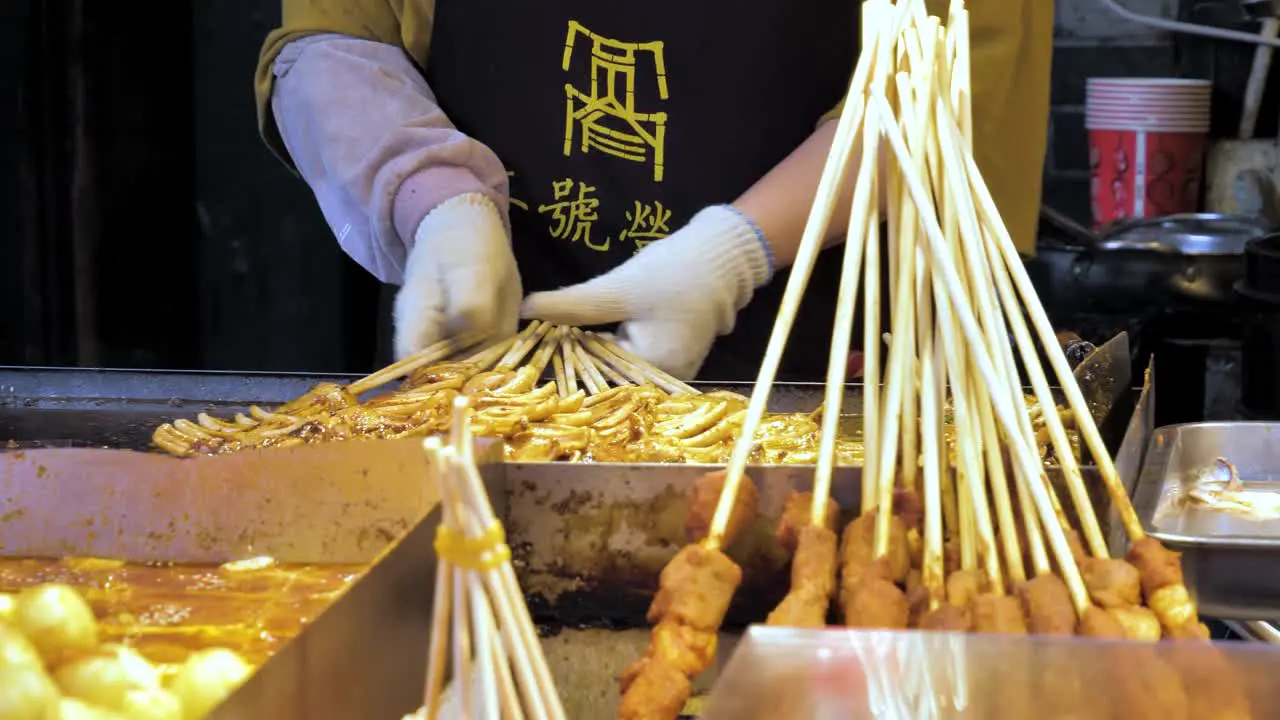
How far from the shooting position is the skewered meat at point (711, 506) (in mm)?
1019

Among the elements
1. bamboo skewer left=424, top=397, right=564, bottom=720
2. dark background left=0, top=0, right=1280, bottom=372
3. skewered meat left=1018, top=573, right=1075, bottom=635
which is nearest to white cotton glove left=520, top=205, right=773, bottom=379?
dark background left=0, top=0, right=1280, bottom=372

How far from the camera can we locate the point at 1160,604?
35.9 inches

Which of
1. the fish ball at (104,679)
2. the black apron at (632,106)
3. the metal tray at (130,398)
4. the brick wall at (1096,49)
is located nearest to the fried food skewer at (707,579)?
the fish ball at (104,679)

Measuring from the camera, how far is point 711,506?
102 cm

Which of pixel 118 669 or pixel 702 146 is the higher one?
pixel 702 146

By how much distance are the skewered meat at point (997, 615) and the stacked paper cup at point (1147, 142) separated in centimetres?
253

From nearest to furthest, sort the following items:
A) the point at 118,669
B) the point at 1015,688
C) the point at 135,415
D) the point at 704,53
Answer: the point at 1015,688
the point at 118,669
the point at 135,415
the point at 704,53

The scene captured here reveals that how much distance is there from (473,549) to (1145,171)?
2.91 meters

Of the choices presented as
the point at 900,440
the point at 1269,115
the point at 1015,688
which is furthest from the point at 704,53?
the point at 1015,688

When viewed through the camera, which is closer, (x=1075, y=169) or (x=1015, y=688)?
(x=1015, y=688)

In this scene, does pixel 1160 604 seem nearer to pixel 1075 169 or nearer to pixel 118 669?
pixel 118 669

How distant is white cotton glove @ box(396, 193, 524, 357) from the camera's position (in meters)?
2.23

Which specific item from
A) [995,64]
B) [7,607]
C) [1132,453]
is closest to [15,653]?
[7,607]

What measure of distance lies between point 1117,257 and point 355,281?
169 centimetres
